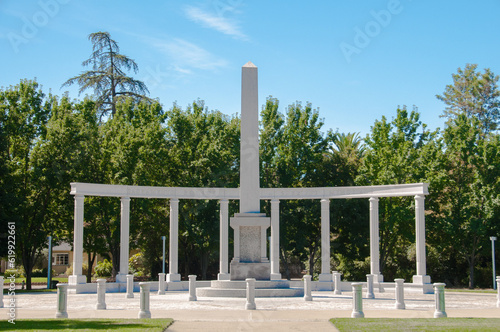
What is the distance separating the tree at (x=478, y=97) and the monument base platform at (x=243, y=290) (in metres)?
51.6

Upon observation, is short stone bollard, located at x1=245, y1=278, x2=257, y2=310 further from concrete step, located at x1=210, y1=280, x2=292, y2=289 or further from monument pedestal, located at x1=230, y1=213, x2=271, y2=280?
monument pedestal, located at x1=230, y1=213, x2=271, y2=280

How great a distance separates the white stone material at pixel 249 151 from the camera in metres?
35.9

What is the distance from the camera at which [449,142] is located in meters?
58.2

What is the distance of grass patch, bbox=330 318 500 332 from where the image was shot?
19234 millimetres

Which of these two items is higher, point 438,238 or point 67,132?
point 67,132

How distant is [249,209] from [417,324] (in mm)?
16593

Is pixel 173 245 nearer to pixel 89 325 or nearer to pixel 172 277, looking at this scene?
pixel 172 277

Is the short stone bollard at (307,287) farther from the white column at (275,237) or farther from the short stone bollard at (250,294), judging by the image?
the white column at (275,237)

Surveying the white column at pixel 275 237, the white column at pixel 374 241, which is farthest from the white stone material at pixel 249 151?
A: the white column at pixel 374 241

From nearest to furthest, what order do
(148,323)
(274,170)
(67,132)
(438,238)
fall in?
(148,323)
(67,132)
(438,238)
(274,170)

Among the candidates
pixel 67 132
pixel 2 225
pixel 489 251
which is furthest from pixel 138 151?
pixel 489 251

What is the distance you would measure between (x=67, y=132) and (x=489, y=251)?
42308mm

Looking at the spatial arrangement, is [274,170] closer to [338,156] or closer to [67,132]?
[338,156]

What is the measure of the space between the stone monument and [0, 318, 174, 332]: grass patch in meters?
13.3
